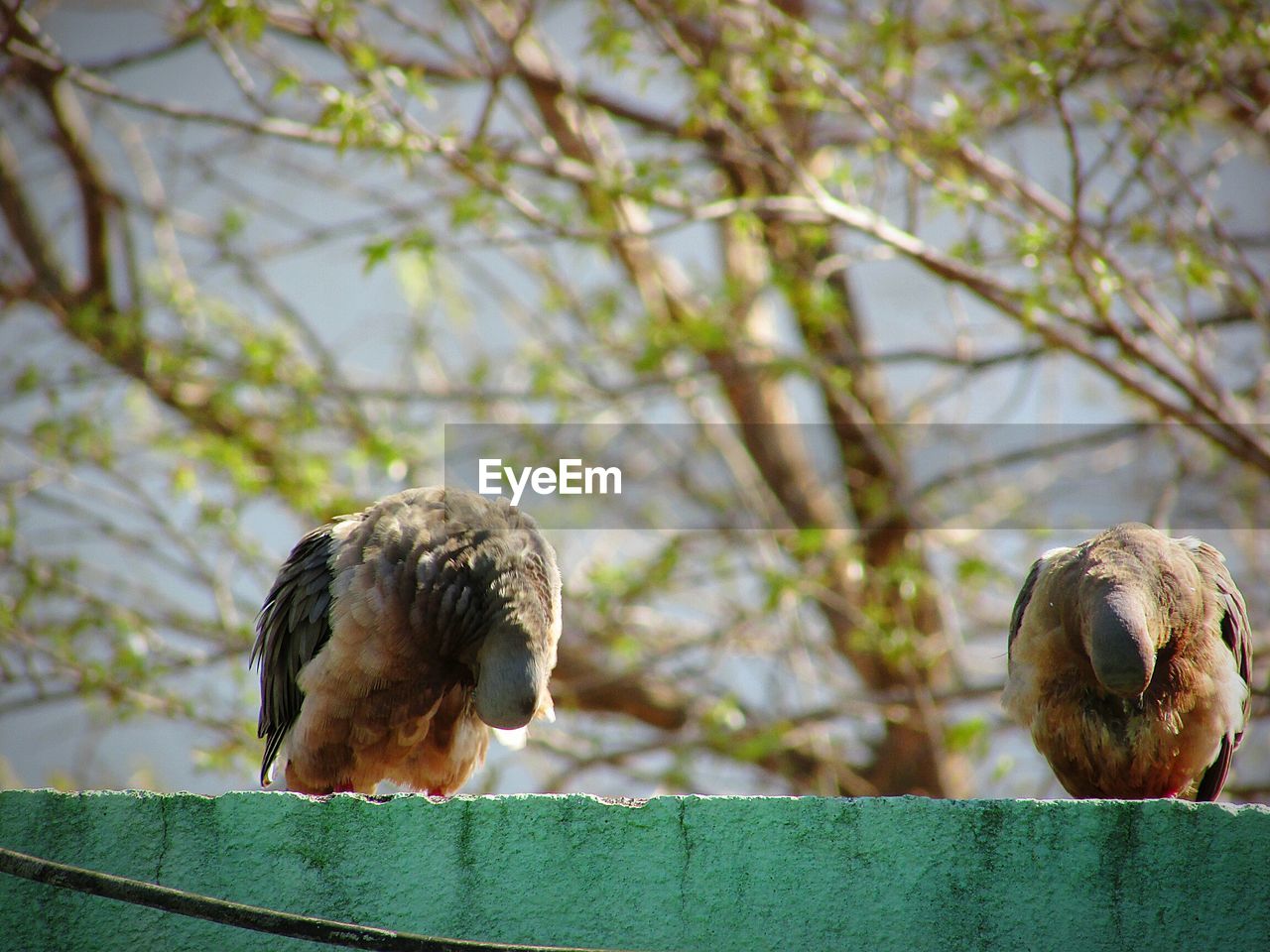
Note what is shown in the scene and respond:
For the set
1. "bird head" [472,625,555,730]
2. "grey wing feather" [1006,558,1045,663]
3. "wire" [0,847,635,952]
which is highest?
"grey wing feather" [1006,558,1045,663]

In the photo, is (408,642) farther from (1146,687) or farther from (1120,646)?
(1146,687)

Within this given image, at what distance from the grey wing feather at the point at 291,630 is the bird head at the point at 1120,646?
2392mm

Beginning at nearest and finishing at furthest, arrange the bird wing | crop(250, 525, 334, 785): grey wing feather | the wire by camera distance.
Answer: the wire → the bird wing → crop(250, 525, 334, 785): grey wing feather

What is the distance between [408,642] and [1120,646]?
2.11m

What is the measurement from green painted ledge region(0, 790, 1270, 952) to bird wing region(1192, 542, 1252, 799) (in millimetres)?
1303

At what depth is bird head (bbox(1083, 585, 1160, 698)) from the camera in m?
3.08

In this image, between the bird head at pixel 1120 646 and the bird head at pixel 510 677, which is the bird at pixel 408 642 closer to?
the bird head at pixel 510 677

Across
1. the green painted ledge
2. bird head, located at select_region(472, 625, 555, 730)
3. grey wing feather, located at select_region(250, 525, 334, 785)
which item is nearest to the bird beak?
the green painted ledge

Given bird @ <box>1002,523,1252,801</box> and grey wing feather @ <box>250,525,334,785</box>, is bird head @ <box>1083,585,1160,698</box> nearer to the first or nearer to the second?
bird @ <box>1002,523,1252,801</box>

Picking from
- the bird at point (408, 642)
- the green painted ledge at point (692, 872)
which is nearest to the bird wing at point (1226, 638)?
the green painted ledge at point (692, 872)

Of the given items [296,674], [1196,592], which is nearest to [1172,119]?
[1196,592]

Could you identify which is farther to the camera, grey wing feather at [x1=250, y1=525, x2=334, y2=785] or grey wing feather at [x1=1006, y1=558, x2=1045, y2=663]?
grey wing feather at [x1=250, y1=525, x2=334, y2=785]

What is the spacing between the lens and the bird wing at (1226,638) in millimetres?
3625

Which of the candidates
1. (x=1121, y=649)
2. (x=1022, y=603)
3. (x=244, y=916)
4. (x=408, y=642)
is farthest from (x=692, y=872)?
(x=1022, y=603)
